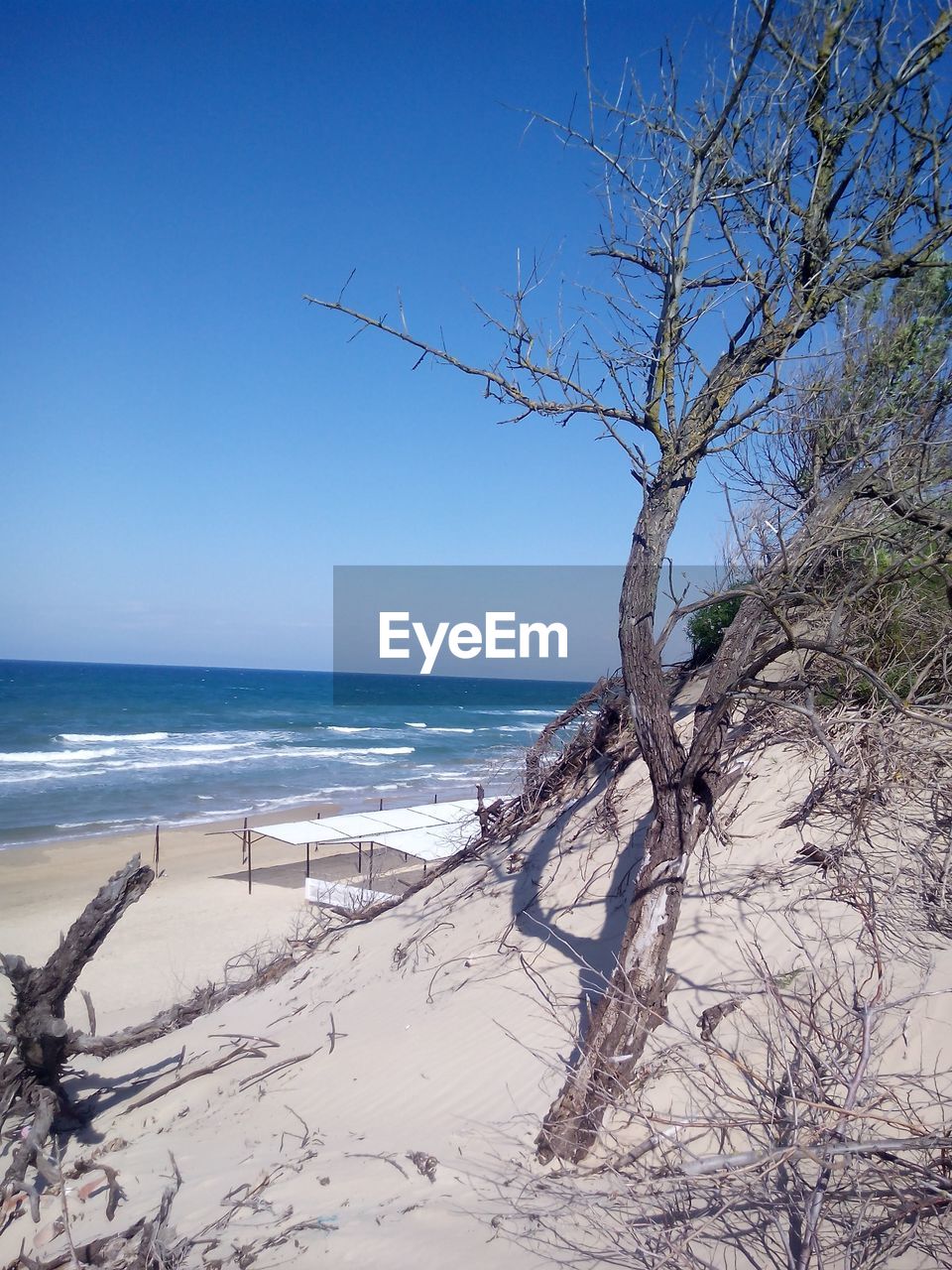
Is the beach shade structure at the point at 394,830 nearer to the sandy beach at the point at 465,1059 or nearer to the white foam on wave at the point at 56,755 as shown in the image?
the sandy beach at the point at 465,1059

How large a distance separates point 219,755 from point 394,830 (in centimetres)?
2670

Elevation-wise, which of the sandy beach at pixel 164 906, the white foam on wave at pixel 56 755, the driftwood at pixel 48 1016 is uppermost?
the driftwood at pixel 48 1016

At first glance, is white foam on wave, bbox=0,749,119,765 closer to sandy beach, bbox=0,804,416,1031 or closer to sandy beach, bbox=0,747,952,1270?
sandy beach, bbox=0,804,416,1031

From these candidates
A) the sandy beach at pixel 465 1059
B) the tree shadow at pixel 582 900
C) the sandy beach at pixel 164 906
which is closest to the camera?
the sandy beach at pixel 465 1059

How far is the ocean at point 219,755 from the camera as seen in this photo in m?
25.3

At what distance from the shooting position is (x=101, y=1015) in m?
10.4

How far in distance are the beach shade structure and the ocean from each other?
3.93ft

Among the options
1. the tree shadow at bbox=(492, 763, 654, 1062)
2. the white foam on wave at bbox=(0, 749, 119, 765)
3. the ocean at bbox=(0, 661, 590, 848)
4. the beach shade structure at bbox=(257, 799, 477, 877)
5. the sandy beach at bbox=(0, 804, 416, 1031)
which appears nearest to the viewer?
the tree shadow at bbox=(492, 763, 654, 1062)

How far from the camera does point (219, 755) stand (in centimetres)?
3947

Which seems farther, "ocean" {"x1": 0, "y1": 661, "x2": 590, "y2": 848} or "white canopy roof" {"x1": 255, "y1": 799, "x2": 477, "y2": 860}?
"ocean" {"x1": 0, "y1": 661, "x2": 590, "y2": 848}

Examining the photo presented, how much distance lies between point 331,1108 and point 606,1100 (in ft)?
6.68

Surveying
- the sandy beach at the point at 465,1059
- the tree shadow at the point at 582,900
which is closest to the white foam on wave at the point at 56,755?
the sandy beach at the point at 465,1059

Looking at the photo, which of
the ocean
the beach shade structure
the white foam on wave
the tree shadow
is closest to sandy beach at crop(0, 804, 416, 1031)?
the beach shade structure

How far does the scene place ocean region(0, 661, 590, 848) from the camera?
25.3 metres
